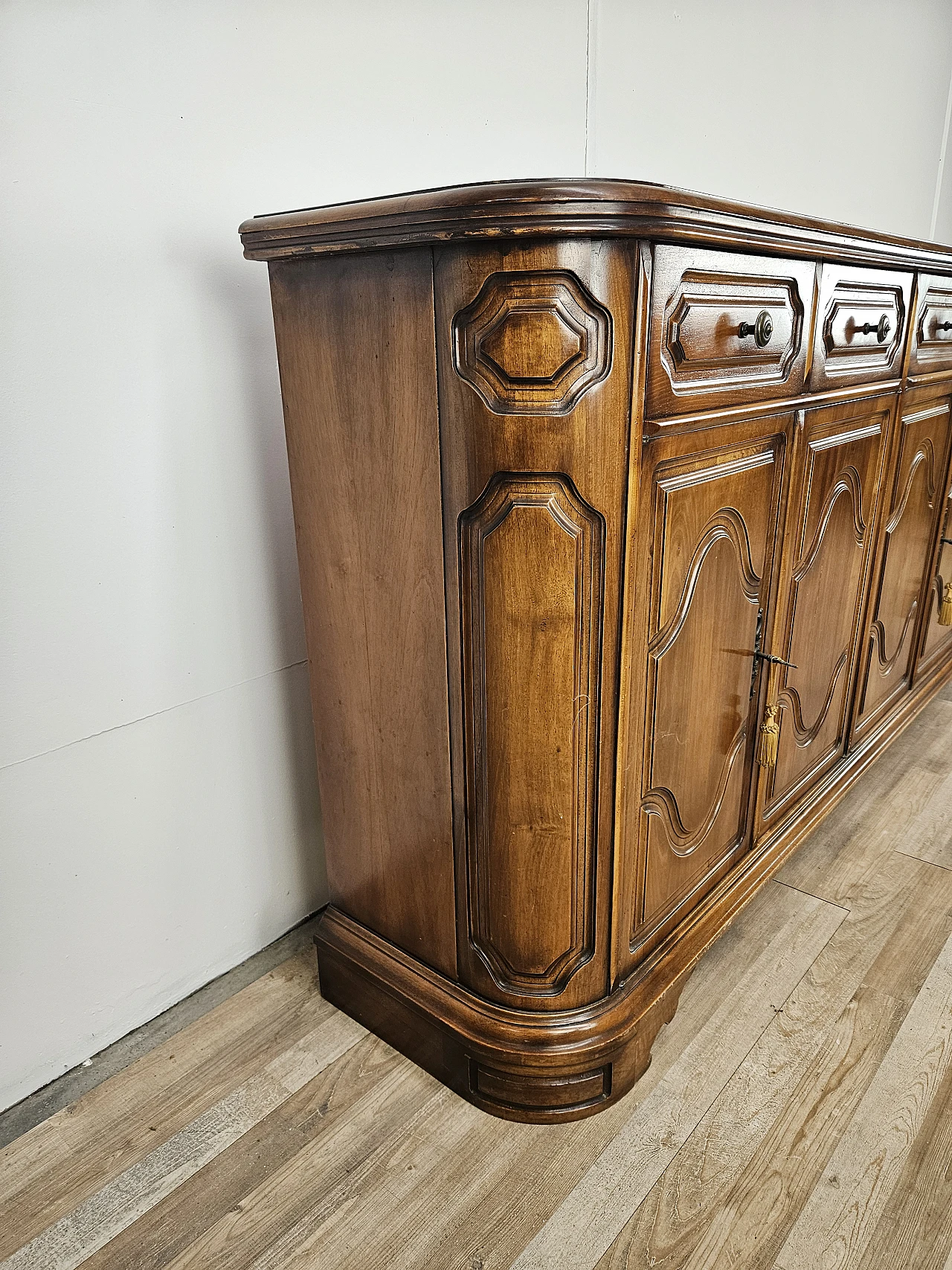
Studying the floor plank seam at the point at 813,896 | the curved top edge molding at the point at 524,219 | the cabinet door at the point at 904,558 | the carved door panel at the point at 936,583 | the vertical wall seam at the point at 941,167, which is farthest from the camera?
the vertical wall seam at the point at 941,167

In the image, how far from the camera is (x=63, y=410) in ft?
3.10

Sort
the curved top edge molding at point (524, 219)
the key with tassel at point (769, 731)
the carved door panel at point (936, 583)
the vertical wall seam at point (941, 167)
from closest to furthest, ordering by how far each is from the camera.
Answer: the curved top edge molding at point (524, 219), the key with tassel at point (769, 731), the carved door panel at point (936, 583), the vertical wall seam at point (941, 167)

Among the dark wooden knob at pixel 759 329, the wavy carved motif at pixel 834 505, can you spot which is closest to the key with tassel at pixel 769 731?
the wavy carved motif at pixel 834 505

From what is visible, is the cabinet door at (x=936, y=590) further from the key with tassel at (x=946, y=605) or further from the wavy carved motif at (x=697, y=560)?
the wavy carved motif at (x=697, y=560)

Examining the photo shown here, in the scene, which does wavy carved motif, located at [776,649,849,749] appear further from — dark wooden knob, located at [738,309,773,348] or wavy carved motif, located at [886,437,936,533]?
dark wooden knob, located at [738,309,773,348]

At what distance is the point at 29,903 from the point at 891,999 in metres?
1.12

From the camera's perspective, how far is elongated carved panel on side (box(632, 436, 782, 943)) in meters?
0.91

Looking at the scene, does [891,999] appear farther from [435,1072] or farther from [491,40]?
[491,40]

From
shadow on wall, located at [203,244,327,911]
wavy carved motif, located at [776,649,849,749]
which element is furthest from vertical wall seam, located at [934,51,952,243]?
shadow on wall, located at [203,244,327,911]

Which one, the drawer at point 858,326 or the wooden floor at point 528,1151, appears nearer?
the wooden floor at point 528,1151

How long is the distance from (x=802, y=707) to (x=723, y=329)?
658mm

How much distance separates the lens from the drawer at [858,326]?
43.0 inches

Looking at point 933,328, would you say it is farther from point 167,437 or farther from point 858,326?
point 167,437

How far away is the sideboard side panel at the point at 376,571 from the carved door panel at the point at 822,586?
0.51 metres
